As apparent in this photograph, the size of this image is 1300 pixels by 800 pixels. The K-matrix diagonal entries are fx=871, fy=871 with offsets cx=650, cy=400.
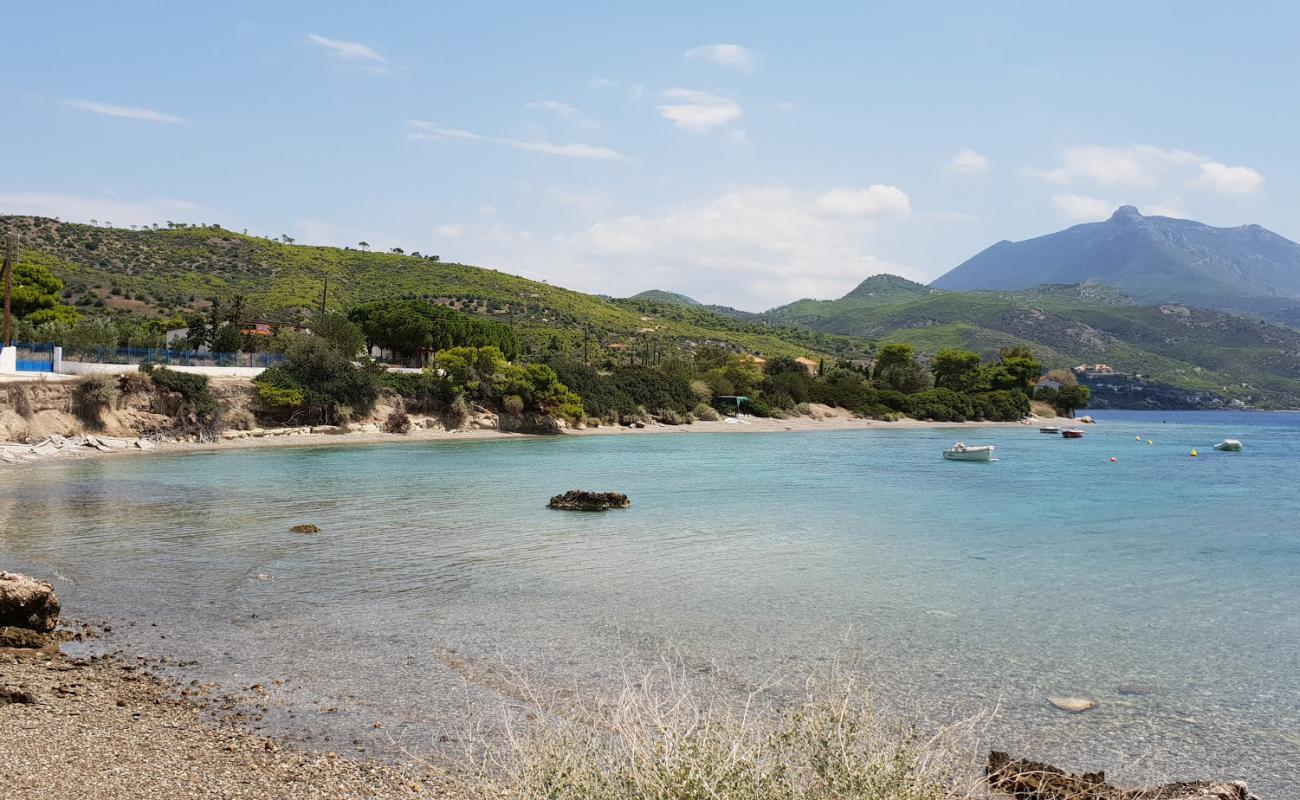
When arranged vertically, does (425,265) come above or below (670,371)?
above

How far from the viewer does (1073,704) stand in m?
9.12

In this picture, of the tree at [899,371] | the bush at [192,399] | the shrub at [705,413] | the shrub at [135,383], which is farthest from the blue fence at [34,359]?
the tree at [899,371]

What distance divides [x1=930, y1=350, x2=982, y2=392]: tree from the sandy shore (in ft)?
362

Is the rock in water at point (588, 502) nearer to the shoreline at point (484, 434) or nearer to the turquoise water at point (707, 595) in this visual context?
the turquoise water at point (707, 595)

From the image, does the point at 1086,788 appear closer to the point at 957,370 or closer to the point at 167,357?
the point at 167,357

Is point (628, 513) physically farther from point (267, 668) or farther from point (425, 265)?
point (425, 265)

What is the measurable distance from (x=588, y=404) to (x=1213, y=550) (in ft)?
169

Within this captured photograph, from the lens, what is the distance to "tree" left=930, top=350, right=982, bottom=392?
363 feet

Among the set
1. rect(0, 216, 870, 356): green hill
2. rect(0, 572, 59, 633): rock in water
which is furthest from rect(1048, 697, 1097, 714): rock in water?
rect(0, 216, 870, 356): green hill

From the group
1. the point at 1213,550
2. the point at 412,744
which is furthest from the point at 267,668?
the point at 1213,550

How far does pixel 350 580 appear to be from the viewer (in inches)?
582

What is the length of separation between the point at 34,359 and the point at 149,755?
4530cm

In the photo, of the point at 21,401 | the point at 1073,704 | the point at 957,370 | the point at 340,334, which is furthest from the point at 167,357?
the point at 957,370

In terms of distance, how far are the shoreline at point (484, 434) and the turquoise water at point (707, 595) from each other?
7488 millimetres
